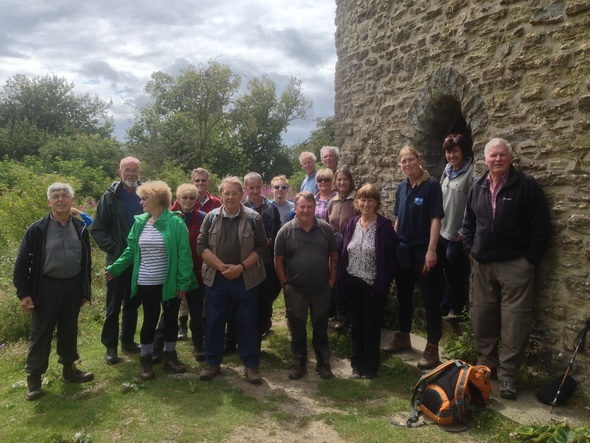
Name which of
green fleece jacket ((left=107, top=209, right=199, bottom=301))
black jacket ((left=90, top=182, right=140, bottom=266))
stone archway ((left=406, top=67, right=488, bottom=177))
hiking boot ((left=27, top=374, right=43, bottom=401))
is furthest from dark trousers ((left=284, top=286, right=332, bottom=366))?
hiking boot ((left=27, top=374, right=43, bottom=401))

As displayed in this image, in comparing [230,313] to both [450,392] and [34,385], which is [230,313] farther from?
[450,392]

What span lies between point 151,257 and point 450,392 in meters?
2.91

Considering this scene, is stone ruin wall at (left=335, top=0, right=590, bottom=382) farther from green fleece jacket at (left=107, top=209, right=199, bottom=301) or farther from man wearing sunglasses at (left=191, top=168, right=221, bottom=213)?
green fleece jacket at (left=107, top=209, right=199, bottom=301)

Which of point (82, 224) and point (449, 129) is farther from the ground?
point (449, 129)

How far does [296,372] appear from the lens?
15.9ft

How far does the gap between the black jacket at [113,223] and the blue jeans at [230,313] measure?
122 centimetres

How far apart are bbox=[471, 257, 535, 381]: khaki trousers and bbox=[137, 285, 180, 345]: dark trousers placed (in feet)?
9.65

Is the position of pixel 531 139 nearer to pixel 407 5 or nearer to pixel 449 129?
pixel 449 129

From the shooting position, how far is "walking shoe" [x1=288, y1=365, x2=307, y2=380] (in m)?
4.82

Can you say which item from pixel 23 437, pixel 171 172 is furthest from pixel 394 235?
pixel 171 172

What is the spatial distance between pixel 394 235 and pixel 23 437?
3.64 meters

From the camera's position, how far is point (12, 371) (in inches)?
215

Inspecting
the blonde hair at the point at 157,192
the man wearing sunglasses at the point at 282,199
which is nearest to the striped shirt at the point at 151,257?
the blonde hair at the point at 157,192

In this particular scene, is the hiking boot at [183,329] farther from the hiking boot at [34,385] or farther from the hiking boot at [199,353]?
the hiking boot at [34,385]
